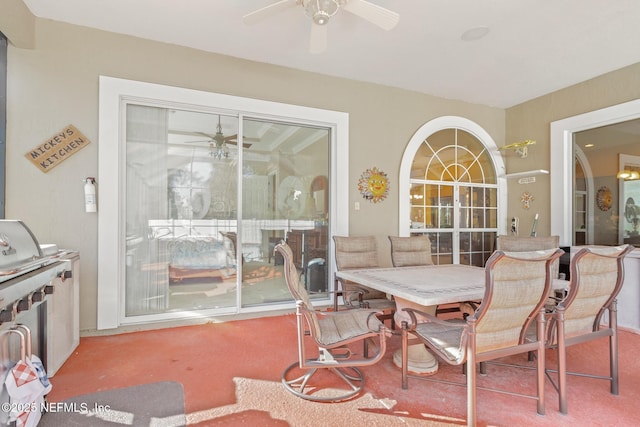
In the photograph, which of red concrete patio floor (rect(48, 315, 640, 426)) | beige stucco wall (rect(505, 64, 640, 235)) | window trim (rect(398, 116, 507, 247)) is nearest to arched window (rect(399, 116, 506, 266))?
window trim (rect(398, 116, 507, 247))

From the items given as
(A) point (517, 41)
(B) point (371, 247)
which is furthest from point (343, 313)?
(A) point (517, 41)

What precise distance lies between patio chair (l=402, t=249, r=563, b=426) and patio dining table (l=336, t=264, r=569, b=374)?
0.82 feet

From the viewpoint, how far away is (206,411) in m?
1.92

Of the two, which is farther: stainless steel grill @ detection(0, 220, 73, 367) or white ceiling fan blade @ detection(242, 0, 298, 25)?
white ceiling fan blade @ detection(242, 0, 298, 25)

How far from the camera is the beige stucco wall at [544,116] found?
3918 millimetres

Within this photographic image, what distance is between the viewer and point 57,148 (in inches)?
119

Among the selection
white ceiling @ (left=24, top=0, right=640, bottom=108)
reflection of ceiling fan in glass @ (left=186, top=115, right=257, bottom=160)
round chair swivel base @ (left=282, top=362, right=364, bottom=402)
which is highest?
white ceiling @ (left=24, top=0, right=640, bottom=108)

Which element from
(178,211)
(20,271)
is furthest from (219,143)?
(20,271)

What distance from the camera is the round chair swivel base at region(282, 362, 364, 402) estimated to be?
203 centimetres

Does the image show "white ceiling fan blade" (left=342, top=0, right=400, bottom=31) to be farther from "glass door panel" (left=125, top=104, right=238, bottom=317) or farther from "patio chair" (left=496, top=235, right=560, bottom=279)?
"patio chair" (left=496, top=235, right=560, bottom=279)

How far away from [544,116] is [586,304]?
12.6 feet

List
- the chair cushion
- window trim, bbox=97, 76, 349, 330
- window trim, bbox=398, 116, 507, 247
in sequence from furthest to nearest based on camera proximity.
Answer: window trim, bbox=398, 116, 507, 247 < the chair cushion < window trim, bbox=97, 76, 349, 330

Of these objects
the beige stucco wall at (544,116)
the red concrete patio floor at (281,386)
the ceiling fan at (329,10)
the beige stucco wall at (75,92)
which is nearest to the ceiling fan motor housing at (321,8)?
the ceiling fan at (329,10)

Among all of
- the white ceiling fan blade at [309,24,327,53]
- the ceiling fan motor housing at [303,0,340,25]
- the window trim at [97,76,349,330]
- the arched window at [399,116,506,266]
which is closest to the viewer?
the ceiling fan motor housing at [303,0,340,25]
